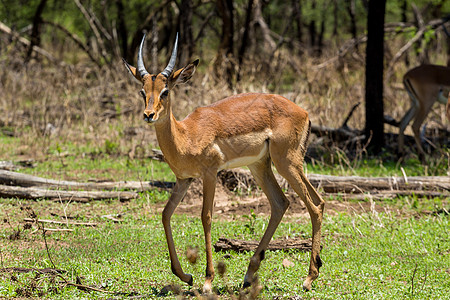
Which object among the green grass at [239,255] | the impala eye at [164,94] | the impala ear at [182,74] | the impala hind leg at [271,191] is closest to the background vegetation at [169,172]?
A: the green grass at [239,255]

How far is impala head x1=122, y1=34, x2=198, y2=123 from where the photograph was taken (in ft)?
13.4

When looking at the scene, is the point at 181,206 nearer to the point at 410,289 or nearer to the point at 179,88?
the point at 410,289

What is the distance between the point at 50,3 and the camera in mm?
18062

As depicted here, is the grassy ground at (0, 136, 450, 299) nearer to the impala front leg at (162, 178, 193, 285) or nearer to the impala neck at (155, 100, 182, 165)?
the impala front leg at (162, 178, 193, 285)

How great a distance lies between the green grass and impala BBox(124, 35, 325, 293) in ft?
1.07

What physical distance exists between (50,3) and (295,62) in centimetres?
854

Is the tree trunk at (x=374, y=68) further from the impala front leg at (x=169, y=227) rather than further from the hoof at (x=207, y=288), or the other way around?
the hoof at (x=207, y=288)

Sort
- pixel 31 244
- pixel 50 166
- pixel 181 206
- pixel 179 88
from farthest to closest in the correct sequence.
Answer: pixel 179 88
pixel 50 166
pixel 181 206
pixel 31 244

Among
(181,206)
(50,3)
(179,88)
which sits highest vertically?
(50,3)

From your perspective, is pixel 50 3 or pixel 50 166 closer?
pixel 50 166

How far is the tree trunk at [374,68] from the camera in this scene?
9172 mm

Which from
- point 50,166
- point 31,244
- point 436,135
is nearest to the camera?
point 31,244

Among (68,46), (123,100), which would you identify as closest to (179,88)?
(123,100)

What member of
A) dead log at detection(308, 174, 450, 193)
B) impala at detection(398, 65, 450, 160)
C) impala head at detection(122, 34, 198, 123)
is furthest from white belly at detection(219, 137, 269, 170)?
impala at detection(398, 65, 450, 160)
